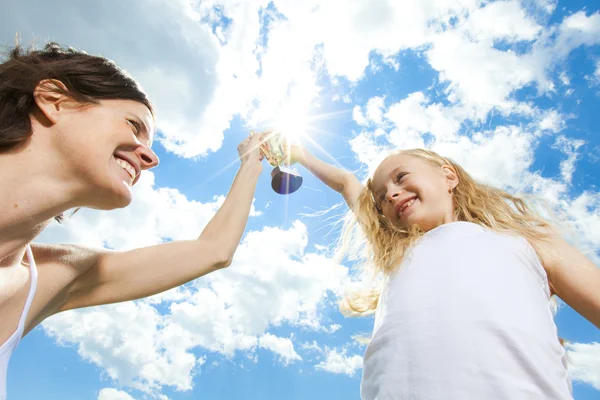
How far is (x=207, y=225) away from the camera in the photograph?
3.22m

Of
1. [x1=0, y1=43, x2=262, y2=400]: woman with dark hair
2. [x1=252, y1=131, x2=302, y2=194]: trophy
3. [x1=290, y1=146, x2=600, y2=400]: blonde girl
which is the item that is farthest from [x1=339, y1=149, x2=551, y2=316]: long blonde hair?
[x1=0, y1=43, x2=262, y2=400]: woman with dark hair

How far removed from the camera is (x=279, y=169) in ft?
14.8

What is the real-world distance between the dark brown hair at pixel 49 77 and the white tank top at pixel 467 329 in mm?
2174

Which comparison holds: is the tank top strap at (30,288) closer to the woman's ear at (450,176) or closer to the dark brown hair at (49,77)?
the dark brown hair at (49,77)

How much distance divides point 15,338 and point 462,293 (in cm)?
246

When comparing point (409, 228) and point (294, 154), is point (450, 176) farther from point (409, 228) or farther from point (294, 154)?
point (294, 154)

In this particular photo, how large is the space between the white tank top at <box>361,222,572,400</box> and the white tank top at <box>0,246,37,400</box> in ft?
6.32

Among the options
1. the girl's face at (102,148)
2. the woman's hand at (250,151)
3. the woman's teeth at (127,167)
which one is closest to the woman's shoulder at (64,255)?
the girl's face at (102,148)

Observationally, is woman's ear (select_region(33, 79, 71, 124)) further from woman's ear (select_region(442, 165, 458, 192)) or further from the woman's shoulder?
woman's ear (select_region(442, 165, 458, 192))

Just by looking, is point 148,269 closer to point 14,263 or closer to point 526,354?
point 14,263

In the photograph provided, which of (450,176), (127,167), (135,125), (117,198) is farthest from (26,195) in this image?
(450,176)

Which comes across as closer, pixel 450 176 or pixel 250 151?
pixel 450 176

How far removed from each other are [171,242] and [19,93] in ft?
4.41

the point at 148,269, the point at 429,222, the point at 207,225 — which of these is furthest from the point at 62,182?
the point at 429,222
